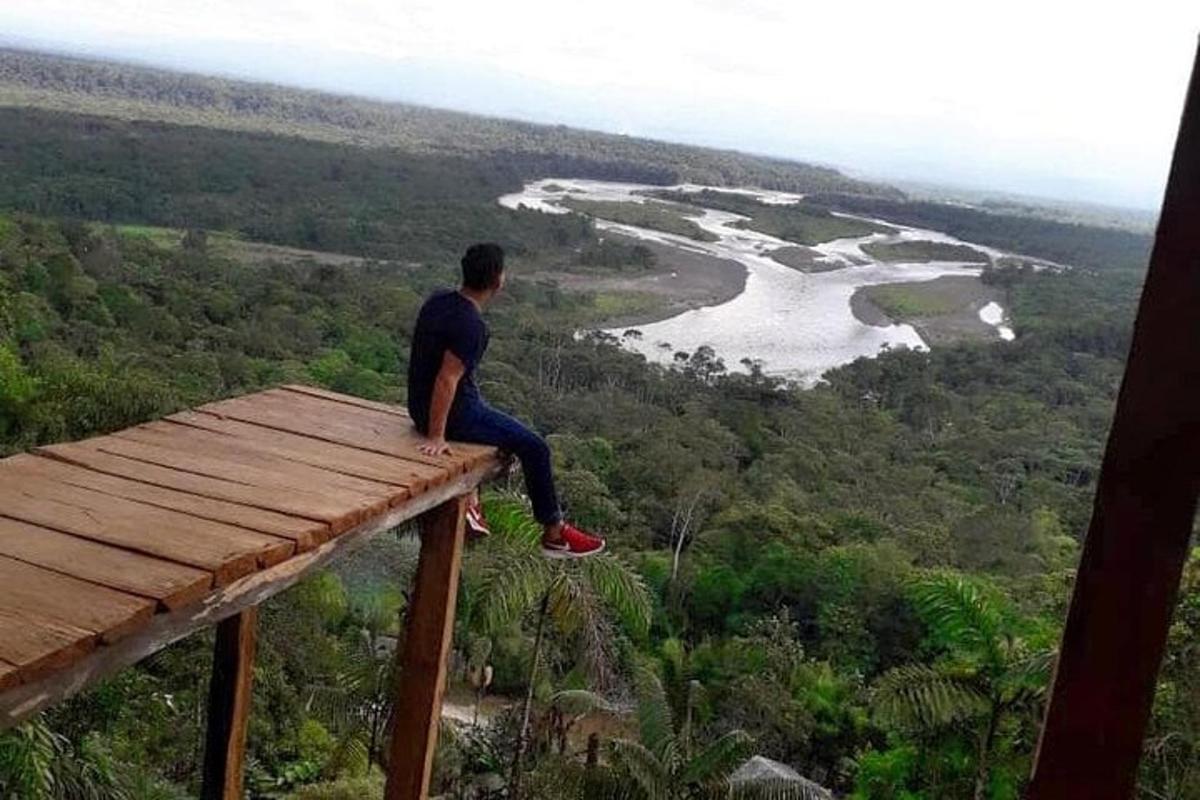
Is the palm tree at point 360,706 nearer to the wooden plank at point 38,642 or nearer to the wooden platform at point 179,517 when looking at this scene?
the wooden platform at point 179,517

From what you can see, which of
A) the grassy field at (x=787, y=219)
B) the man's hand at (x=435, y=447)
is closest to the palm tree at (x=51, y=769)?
the man's hand at (x=435, y=447)

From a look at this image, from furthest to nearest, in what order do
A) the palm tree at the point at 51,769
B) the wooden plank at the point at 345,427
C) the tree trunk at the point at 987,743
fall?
the tree trunk at the point at 987,743, the palm tree at the point at 51,769, the wooden plank at the point at 345,427

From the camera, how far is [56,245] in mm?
31750

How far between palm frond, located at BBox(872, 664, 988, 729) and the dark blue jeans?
534cm

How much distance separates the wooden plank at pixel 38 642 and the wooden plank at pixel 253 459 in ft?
2.90

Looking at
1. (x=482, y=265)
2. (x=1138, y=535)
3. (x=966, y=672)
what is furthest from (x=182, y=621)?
(x=966, y=672)

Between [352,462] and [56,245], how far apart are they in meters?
32.7

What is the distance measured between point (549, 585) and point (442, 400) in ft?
12.7

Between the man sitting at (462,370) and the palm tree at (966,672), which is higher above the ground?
the man sitting at (462,370)

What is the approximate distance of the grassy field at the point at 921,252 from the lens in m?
66.9

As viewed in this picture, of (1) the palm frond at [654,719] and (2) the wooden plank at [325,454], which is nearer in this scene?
(2) the wooden plank at [325,454]

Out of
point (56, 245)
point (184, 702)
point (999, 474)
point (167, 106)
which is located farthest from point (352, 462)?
point (167, 106)

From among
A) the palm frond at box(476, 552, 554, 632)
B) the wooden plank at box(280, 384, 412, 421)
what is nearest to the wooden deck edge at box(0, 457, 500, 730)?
the wooden plank at box(280, 384, 412, 421)

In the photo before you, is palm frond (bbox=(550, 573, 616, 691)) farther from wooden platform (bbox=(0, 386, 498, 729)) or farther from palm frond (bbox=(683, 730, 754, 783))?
wooden platform (bbox=(0, 386, 498, 729))
